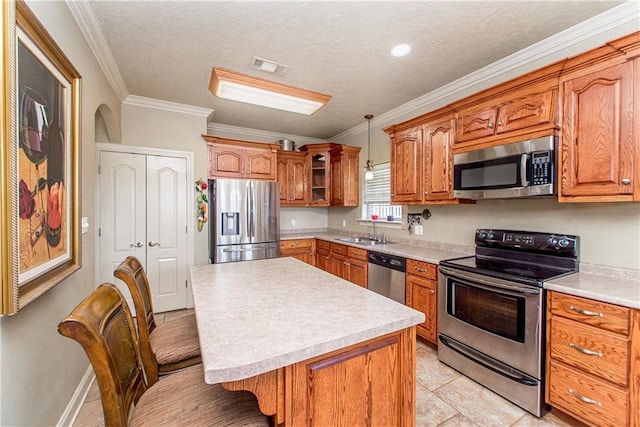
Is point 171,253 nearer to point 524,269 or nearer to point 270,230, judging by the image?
point 270,230

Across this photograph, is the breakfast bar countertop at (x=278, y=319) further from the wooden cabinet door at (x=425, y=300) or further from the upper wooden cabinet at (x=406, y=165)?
the upper wooden cabinet at (x=406, y=165)

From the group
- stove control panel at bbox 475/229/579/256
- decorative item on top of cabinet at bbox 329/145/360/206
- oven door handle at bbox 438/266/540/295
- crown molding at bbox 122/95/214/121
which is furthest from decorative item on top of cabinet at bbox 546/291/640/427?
crown molding at bbox 122/95/214/121

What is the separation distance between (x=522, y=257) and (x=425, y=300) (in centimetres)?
90

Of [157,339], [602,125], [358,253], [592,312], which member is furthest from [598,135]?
[157,339]

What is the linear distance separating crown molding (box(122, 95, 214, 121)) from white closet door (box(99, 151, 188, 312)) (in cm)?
63

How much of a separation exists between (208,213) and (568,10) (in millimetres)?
4057

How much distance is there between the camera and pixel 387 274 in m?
3.15

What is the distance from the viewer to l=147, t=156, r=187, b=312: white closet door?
3.59m

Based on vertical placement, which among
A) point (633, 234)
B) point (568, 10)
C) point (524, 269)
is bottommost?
point (524, 269)

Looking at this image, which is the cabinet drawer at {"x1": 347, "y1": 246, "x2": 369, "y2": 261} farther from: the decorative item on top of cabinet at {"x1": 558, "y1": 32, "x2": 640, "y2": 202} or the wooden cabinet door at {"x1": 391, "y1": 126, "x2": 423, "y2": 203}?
the decorative item on top of cabinet at {"x1": 558, "y1": 32, "x2": 640, "y2": 202}

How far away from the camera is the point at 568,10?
1.91 metres

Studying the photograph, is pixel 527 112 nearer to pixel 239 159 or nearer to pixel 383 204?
pixel 383 204

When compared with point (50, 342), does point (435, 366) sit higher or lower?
lower

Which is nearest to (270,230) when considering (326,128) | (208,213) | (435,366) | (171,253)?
(208,213)
